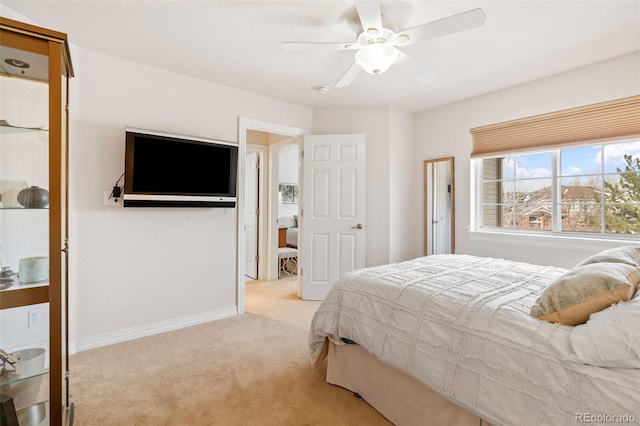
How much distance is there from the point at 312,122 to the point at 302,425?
3.40 meters

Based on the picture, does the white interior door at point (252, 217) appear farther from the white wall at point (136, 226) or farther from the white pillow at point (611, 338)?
the white pillow at point (611, 338)

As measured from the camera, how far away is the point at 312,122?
410 centimetres

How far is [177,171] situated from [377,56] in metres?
1.99

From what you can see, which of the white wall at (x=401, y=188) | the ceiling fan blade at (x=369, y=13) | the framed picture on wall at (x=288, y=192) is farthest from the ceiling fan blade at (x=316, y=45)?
the framed picture on wall at (x=288, y=192)

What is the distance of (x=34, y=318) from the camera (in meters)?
1.41

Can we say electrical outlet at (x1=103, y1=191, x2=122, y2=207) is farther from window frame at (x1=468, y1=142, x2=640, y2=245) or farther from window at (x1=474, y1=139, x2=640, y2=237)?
window at (x1=474, y1=139, x2=640, y2=237)

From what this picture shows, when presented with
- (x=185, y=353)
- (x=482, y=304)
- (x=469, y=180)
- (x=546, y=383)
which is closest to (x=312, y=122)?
(x=469, y=180)

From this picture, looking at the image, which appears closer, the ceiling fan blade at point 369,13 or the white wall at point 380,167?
the ceiling fan blade at point 369,13

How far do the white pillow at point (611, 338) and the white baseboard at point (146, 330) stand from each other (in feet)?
9.82

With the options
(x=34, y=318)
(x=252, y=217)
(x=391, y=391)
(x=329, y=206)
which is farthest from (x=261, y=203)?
(x=391, y=391)

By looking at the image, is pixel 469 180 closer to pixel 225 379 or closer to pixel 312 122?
pixel 312 122

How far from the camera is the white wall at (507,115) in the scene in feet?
8.73

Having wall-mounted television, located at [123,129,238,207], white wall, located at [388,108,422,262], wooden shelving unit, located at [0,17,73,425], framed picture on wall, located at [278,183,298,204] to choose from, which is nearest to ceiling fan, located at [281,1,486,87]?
wooden shelving unit, located at [0,17,73,425]

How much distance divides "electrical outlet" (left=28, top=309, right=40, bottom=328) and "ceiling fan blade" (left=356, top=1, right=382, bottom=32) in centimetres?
218
